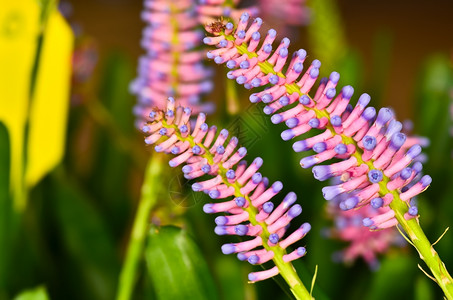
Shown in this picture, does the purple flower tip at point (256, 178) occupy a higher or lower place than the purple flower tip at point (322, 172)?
higher

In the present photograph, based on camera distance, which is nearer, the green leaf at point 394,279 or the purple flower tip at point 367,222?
the purple flower tip at point 367,222

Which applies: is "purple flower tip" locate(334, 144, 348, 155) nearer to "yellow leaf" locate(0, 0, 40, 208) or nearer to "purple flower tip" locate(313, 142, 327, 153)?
"purple flower tip" locate(313, 142, 327, 153)

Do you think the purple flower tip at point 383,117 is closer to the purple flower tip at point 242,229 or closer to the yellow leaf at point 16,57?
the purple flower tip at point 242,229

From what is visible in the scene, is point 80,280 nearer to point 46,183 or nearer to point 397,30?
A: point 46,183

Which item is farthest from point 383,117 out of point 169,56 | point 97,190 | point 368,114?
point 97,190

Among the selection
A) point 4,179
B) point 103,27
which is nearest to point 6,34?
point 4,179

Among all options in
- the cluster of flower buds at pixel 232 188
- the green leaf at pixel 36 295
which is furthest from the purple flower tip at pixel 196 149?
the green leaf at pixel 36 295
